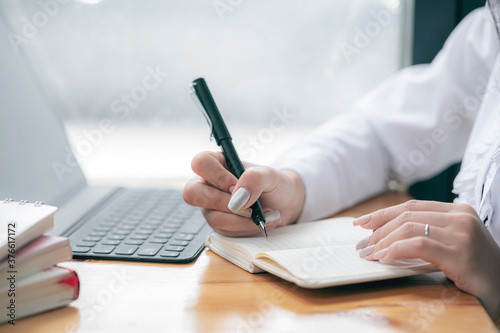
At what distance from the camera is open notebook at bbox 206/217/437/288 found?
510mm

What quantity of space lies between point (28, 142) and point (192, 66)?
0.51 metres

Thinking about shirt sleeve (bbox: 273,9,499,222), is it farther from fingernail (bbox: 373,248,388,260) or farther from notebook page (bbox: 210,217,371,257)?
fingernail (bbox: 373,248,388,260)

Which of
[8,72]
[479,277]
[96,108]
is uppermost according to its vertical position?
[8,72]

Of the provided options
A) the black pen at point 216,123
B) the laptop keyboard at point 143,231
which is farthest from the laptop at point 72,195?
the black pen at point 216,123

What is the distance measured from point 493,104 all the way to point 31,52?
103cm

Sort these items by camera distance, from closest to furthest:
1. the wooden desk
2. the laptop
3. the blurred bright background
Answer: the wooden desk → the laptop → the blurred bright background

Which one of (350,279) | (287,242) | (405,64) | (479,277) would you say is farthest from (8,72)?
(405,64)

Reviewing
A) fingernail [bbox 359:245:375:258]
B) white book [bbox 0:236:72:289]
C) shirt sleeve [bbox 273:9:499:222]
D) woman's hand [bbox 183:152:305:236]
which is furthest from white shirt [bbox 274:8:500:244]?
white book [bbox 0:236:72:289]

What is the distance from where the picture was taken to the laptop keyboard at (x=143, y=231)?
0.63 m

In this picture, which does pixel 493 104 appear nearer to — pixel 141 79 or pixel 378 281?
pixel 378 281

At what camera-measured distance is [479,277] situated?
51cm

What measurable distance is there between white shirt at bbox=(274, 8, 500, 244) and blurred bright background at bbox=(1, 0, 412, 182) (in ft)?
0.65

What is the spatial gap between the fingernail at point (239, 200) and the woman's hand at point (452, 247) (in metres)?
0.16

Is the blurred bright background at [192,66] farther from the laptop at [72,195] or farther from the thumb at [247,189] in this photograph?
the thumb at [247,189]
